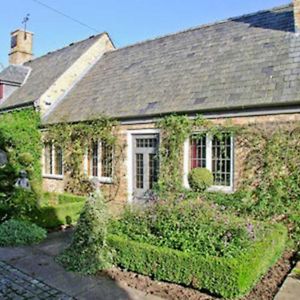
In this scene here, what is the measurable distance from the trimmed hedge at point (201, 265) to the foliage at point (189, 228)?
0.22 metres

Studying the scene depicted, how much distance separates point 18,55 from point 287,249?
79.7 feet

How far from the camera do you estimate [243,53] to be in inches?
485

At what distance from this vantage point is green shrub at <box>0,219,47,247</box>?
8766 millimetres

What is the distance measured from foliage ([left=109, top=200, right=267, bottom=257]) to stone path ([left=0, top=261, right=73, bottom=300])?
74.8 inches

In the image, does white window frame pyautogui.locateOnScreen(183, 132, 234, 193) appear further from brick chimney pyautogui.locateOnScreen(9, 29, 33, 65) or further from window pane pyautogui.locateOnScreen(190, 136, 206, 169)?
brick chimney pyautogui.locateOnScreen(9, 29, 33, 65)

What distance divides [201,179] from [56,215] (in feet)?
15.8

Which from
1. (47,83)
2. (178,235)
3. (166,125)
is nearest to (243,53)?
(166,125)

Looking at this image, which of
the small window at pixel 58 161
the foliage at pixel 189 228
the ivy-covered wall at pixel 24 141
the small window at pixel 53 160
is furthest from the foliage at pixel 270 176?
the ivy-covered wall at pixel 24 141

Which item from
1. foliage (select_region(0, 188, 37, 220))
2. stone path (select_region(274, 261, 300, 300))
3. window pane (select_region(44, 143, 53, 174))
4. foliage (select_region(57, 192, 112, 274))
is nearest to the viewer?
stone path (select_region(274, 261, 300, 300))

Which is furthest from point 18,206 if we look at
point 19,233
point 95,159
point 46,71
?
point 46,71

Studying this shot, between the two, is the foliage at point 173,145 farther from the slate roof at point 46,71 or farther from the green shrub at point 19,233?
the slate roof at point 46,71

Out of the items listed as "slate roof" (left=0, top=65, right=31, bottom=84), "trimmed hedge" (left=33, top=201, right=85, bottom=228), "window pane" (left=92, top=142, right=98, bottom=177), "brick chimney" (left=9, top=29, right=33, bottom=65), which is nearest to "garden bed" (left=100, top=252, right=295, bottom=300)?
A: "trimmed hedge" (left=33, top=201, right=85, bottom=228)

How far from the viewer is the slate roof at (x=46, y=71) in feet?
62.6

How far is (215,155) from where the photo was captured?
11.1m
